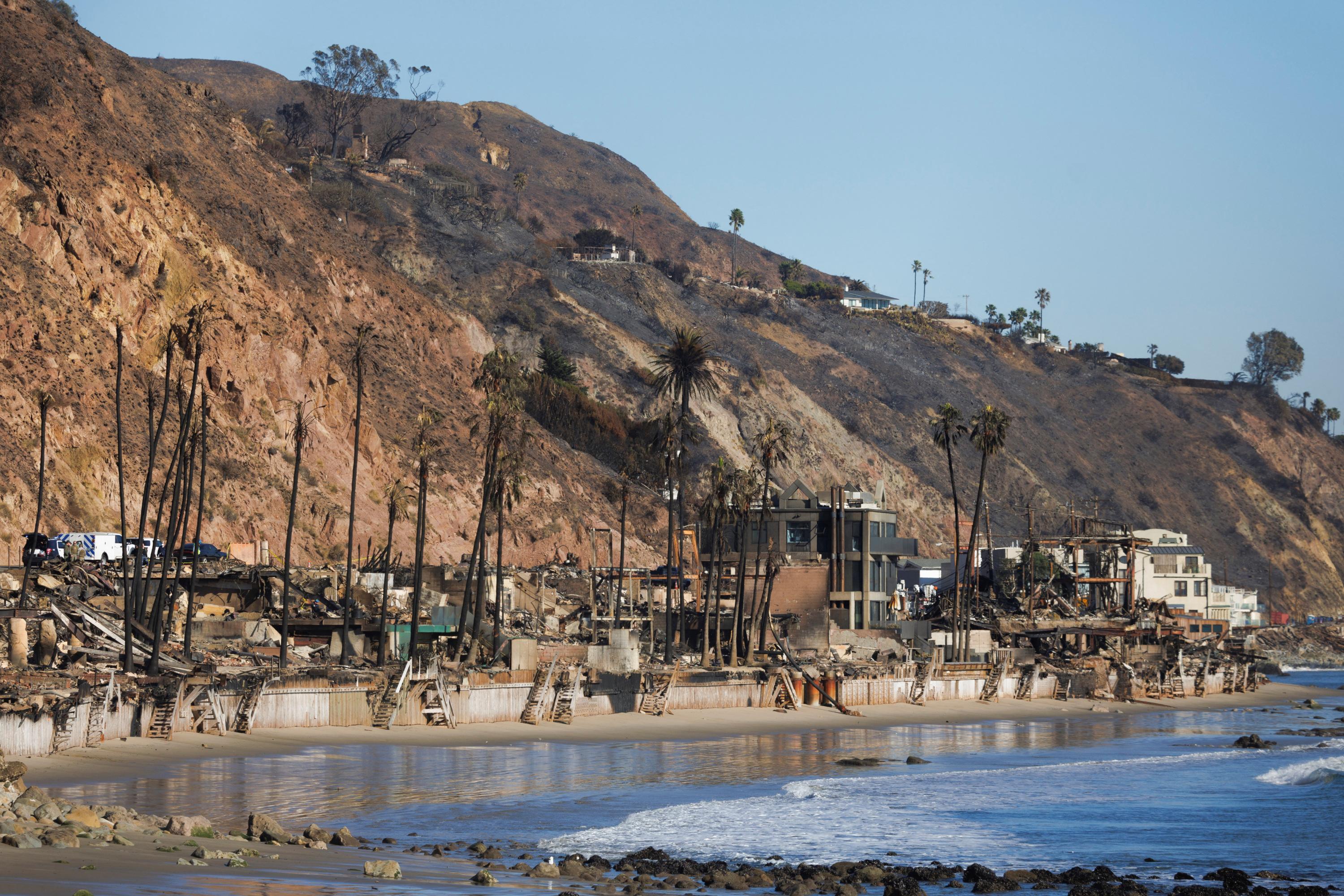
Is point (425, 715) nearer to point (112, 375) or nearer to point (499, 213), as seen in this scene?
point (112, 375)

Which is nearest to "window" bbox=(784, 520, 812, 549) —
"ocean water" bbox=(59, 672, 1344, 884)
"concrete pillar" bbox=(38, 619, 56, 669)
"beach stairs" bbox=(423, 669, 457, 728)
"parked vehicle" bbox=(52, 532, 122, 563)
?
"ocean water" bbox=(59, 672, 1344, 884)

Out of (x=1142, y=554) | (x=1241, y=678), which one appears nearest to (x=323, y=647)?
(x=1241, y=678)

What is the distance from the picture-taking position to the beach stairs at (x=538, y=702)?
4784 centimetres

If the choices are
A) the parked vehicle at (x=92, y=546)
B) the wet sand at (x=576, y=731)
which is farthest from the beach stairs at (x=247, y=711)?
the parked vehicle at (x=92, y=546)

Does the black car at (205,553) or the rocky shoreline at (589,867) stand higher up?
the black car at (205,553)

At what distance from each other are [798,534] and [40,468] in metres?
43.7

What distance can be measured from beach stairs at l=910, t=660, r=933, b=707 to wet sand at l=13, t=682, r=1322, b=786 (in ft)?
1.72

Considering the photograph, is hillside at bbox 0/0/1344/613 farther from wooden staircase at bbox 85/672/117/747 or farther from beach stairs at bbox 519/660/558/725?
wooden staircase at bbox 85/672/117/747

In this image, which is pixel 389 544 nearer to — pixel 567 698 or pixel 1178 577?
pixel 567 698

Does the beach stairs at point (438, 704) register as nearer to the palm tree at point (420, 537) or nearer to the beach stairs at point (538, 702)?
the beach stairs at point (538, 702)

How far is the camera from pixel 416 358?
103500 mm

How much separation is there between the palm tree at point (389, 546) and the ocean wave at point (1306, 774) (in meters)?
28.7

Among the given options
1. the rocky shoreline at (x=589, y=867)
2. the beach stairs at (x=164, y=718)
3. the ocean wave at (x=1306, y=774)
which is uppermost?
the beach stairs at (x=164, y=718)

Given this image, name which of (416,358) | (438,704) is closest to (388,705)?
(438,704)
